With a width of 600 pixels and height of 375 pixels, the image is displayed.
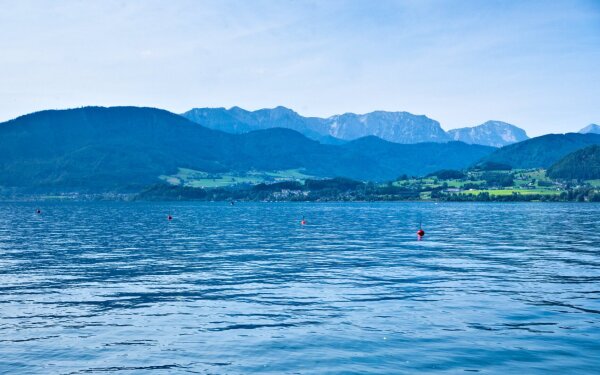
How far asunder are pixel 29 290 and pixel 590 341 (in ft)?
147

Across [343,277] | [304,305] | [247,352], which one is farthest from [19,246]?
[247,352]

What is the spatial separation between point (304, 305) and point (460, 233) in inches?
3176

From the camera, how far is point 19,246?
90.6 meters

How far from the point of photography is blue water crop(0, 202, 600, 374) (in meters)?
30.0

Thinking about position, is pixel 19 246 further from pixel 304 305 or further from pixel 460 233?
pixel 460 233

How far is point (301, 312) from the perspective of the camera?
134 ft

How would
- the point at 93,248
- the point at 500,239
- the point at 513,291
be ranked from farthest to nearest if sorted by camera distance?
the point at 500,239
the point at 93,248
the point at 513,291

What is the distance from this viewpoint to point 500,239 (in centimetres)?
10031

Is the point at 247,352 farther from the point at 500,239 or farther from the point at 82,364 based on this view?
the point at 500,239

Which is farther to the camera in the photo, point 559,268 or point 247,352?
point 559,268

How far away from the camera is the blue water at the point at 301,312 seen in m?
30.0

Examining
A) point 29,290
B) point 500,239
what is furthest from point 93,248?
point 500,239

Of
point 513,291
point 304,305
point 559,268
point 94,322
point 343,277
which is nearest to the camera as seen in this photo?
point 94,322

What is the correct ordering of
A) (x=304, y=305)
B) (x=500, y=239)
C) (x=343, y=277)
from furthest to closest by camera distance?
(x=500, y=239)
(x=343, y=277)
(x=304, y=305)
